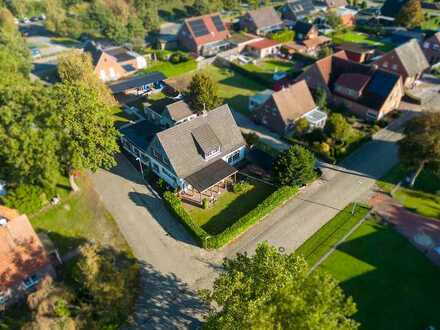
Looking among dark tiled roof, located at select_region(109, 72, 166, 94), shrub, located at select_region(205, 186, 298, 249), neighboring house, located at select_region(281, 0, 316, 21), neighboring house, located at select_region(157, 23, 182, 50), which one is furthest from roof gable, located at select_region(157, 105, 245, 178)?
neighboring house, located at select_region(281, 0, 316, 21)

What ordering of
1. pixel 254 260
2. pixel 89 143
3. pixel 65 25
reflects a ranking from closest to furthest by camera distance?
pixel 254 260
pixel 89 143
pixel 65 25

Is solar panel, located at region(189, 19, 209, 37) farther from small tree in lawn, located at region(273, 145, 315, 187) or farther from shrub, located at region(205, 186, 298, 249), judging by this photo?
shrub, located at region(205, 186, 298, 249)

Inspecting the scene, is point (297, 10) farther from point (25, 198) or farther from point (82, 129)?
point (25, 198)

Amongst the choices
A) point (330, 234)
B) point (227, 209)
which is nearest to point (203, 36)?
point (227, 209)

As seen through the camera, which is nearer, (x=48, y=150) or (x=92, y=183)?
(x=48, y=150)

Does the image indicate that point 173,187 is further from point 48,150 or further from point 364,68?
point 364,68

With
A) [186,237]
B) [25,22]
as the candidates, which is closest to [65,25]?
[25,22]
